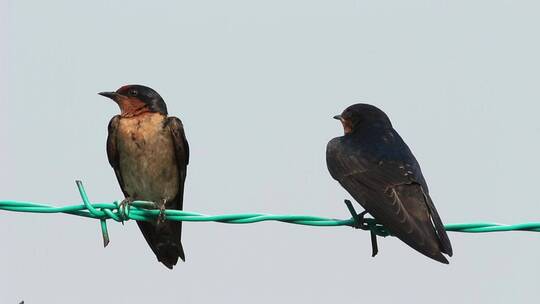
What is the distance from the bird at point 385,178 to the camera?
518 centimetres

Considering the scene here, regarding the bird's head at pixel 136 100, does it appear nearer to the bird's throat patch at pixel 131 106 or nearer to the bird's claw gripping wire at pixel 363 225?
the bird's throat patch at pixel 131 106

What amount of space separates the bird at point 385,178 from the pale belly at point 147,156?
3.96ft

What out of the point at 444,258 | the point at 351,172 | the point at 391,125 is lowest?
the point at 444,258

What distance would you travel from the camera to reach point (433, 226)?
5316 mm

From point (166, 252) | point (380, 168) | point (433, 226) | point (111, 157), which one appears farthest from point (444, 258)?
point (111, 157)

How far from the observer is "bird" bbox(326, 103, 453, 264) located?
204 inches

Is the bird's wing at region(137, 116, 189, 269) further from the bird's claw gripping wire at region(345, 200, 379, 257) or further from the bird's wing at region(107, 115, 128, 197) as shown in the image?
the bird's claw gripping wire at region(345, 200, 379, 257)

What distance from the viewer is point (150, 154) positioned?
7.10m

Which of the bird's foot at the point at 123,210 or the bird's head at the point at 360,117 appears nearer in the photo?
the bird's foot at the point at 123,210

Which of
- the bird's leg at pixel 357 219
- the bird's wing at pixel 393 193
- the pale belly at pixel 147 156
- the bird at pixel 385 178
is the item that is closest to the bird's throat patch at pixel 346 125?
the bird at pixel 385 178

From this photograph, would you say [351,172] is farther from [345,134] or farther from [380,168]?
[345,134]

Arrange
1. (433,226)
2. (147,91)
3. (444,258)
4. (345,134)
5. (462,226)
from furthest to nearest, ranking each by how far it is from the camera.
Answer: (147,91), (345,134), (433,226), (444,258), (462,226)

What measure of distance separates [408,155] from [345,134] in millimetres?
739

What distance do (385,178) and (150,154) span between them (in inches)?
77.1
